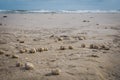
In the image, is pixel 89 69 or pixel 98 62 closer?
pixel 89 69

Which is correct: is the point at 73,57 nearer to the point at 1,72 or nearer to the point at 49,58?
the point at 49,58

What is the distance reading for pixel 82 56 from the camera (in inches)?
198

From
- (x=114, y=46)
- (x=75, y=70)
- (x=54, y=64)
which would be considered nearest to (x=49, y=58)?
(x=54, y=64)

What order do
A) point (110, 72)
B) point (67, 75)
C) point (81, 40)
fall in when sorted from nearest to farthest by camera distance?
point (67, 75)
point (110, 72)
point (81, 40)

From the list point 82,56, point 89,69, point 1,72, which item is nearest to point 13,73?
point 1,72

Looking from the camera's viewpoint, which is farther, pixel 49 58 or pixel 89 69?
pixel 49 58

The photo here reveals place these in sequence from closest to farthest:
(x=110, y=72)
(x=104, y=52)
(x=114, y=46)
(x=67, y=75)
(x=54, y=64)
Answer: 1. (x=67, y=75)
2. (x=110, y=72)
3. (x=54, y=64)
4. (x=104, y=52)
5. (x=114, y=46)

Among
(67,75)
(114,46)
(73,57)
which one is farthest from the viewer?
(114,46)

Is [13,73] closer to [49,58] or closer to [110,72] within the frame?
[49,58]

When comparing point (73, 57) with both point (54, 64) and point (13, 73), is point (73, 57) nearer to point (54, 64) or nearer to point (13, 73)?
point (54, 64)

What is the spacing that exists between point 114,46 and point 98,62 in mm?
1994

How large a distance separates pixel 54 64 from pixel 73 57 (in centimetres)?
75

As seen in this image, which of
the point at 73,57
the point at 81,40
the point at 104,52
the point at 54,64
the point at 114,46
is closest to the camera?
the point at 54,64

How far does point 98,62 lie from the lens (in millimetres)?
4504
